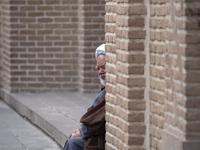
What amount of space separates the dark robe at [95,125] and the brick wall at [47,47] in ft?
18.1

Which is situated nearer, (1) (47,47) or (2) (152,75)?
(2) (152,75)

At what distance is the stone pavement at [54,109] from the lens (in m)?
8.57

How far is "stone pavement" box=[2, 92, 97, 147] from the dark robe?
1.75 meters

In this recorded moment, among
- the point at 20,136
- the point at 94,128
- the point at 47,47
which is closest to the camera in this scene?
the point at 94,128

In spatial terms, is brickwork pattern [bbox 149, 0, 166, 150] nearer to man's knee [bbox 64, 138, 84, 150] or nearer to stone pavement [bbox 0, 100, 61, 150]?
man's knee [bbox 64, 138, 84, 150]

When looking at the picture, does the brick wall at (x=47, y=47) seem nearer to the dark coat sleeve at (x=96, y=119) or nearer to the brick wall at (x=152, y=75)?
the dark coat sleeve at (x=96, y=119)

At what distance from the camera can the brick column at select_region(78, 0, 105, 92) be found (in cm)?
1154

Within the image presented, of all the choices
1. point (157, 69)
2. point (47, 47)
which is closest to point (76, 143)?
point (157, 69)

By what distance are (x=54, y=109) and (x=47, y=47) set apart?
212cm

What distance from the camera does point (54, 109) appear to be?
10.0 metres

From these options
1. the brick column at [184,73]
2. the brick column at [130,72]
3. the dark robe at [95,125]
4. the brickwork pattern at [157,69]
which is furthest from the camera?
the dark robe at [95,125]

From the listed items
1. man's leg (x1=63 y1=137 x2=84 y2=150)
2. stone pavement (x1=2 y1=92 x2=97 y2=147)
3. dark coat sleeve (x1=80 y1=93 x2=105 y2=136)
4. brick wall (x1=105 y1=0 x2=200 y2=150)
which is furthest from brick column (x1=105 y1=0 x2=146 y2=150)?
stone pavement (x1=2 y1=92 x2=97 y2=147)

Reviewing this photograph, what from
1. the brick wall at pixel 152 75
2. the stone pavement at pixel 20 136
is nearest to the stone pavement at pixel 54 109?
the stone pavement at pixel 20 136

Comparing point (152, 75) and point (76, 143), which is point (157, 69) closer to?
point (152, 75)
